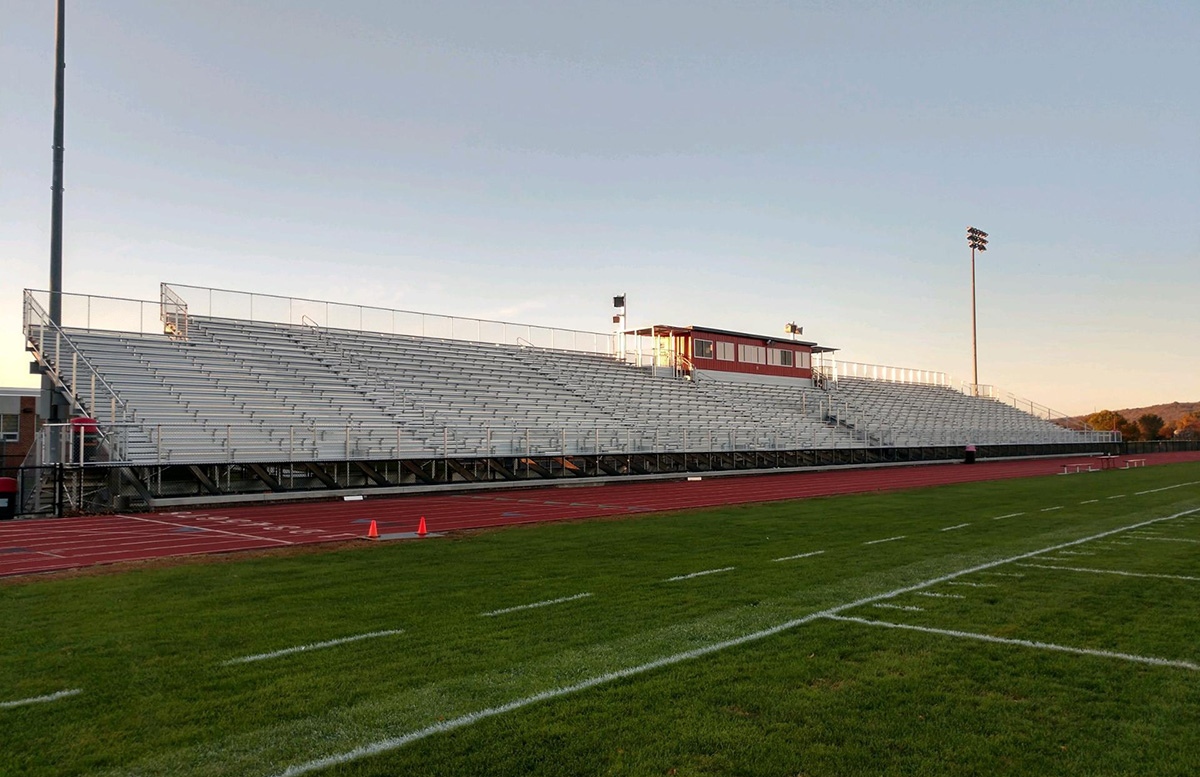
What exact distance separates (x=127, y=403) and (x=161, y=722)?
20.0 meters

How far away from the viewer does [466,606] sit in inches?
310

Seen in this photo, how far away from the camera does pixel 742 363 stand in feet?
170

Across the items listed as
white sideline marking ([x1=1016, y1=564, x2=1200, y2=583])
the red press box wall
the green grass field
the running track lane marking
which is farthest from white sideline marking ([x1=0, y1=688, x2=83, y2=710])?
the red press box wall

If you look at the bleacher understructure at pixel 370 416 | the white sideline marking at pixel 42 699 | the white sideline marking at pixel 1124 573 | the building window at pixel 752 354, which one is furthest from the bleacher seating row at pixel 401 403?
the white sideline marking at pixel 1124 573

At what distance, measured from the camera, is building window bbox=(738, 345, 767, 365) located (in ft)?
170

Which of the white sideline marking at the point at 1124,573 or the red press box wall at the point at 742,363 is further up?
the red press box wall at the point at 742,363

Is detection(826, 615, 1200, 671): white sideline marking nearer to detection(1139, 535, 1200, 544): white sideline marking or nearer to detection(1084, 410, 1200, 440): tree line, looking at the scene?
detection(1139, 535, 1200, 544): white sideline marking

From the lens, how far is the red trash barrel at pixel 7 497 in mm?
17297

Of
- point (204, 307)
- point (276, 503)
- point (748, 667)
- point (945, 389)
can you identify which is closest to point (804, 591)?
point (748, 667)

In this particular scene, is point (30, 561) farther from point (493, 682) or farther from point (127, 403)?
point (127, 403)

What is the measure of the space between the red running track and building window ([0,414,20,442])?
117 ft

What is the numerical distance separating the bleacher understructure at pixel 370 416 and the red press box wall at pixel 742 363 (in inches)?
98.6

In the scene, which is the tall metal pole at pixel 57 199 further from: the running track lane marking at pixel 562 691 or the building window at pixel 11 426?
the building window at pixel 11 426

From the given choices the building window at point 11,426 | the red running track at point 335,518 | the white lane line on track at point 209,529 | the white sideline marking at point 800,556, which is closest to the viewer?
the white sideline marking at point 800,556
